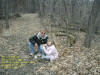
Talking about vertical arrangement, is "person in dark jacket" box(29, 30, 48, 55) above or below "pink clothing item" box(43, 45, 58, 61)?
above

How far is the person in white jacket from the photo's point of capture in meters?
5.06

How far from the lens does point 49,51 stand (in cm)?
506

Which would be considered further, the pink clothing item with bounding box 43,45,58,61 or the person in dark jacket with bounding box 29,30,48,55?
the person in dark jacket with bounding box 29,30,48,55

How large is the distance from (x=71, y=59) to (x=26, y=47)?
2608 mm

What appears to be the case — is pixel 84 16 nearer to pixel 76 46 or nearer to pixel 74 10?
pixel 74 10

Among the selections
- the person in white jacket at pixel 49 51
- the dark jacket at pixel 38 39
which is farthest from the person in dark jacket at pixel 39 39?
the person in white jacket at pixel 49 51

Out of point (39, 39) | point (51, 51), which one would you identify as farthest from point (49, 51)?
point (39, 39)

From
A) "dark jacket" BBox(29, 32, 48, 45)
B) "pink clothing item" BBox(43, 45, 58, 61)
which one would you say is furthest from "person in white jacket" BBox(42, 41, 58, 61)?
"dark jacket" BBox(29, 32, 48, 45)

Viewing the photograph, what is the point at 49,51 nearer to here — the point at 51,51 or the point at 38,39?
the point at 51,51

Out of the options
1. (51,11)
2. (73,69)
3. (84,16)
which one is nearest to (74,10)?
(84,16)

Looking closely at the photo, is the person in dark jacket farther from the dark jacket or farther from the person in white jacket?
the person in white jacket

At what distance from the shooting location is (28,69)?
4598 mm

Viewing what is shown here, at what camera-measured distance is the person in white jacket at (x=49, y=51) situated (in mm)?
5059

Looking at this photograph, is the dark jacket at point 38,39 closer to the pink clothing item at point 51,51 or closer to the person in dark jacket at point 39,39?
the person in dark jacket at point 39,39
